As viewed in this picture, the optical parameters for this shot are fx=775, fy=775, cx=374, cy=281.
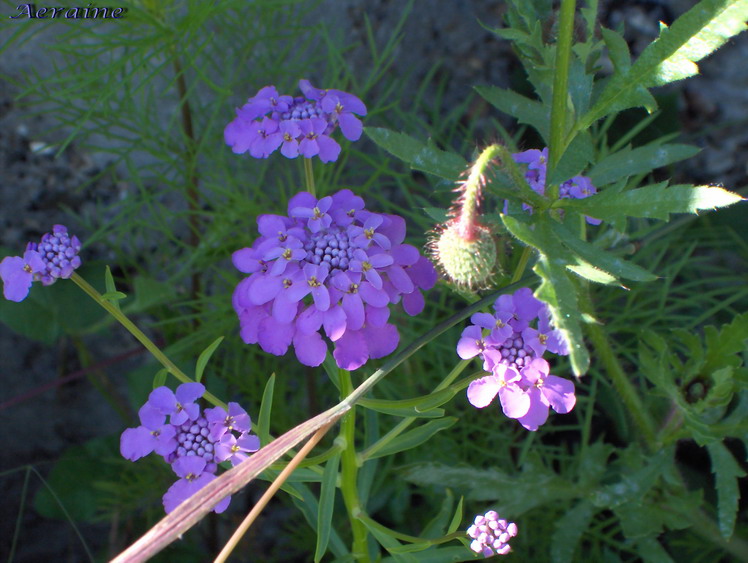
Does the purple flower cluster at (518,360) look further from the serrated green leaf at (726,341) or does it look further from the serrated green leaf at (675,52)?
the serrated green leaf at (726,341)

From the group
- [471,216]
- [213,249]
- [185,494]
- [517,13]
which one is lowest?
[213,249]

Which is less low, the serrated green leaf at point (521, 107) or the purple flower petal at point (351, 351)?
the serrated green leaf at point (521, 107)

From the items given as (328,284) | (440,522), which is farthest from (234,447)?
(440,522)

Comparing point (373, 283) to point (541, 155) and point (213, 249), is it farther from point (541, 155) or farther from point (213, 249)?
point (213, 249)

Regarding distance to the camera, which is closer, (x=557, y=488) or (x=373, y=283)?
(x=373, y=283)

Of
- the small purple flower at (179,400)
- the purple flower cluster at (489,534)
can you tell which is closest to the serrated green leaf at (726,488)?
the purple flower cluster at (489,534)

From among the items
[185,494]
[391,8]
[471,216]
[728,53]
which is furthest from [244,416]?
[728,53]
